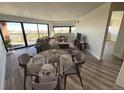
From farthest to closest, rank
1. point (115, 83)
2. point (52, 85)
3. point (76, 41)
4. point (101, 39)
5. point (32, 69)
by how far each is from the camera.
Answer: point (76, 41) → point (101, 39) → point (115, 83) → point (32, 69) → point (52, 85)

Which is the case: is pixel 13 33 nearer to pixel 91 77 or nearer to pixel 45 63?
pixel 45 63

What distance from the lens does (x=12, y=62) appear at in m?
4.03

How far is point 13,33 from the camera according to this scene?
610 centimetres

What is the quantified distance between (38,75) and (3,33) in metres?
4.45

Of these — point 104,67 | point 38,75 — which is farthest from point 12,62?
point 104,67

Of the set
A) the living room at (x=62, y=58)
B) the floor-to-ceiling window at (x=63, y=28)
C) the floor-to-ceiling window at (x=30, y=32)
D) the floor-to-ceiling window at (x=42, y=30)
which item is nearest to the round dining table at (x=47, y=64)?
the living room at (x=62, y=58)

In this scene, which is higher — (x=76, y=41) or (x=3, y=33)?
(x=3, y=33)

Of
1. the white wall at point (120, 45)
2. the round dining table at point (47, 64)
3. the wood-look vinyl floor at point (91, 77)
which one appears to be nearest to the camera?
the round dining table at point (47, 64)

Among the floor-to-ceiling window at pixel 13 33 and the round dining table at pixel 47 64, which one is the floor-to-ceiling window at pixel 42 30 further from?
the round dining table at pixel 47 64

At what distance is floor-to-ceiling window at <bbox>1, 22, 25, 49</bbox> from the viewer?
548 centimetres

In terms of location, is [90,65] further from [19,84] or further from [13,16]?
[13,16]

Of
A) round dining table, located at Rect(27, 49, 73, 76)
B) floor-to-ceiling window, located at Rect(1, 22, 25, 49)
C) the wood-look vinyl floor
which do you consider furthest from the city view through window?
round dining table, located at Rect(27, 49, 73, 76)

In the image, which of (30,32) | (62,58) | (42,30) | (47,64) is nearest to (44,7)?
(62,58)

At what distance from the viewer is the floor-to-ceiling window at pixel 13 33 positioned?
5.48m
